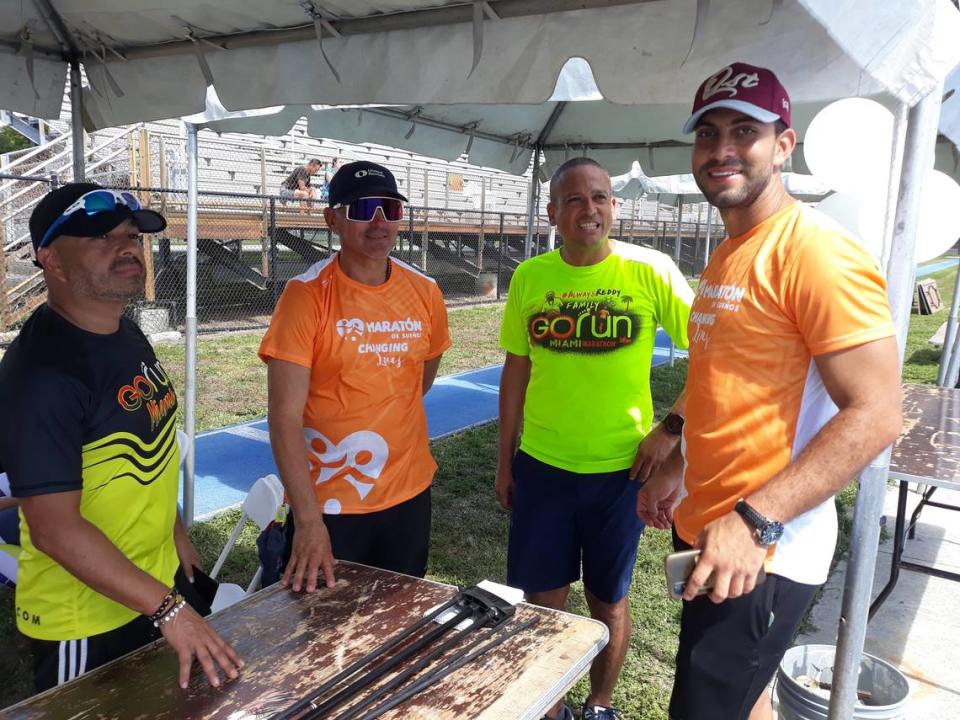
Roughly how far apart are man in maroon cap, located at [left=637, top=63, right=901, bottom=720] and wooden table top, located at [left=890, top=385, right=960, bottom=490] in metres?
1.45

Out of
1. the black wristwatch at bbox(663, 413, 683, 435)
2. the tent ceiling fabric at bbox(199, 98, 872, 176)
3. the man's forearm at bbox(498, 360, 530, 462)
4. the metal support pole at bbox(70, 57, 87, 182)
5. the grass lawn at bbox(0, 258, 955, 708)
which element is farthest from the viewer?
the tent ceiling fabric at bbox(199, 98, 872, 176)

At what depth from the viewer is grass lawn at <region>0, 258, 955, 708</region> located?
300cm

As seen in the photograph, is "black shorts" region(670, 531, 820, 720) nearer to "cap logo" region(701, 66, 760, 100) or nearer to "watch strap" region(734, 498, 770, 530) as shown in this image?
"watch strap" region(734, 498, 770, 530)

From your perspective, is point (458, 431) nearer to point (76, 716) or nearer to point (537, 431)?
point (537, 431)

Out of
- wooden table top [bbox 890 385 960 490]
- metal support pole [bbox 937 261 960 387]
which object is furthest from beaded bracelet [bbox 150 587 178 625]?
metal support pole [bbox 937 261 960 387]

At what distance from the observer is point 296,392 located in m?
2.11

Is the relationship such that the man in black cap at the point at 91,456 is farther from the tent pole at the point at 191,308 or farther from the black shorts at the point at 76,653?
the tent pole at the point at 191,308

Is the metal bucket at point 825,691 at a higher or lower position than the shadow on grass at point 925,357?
lower

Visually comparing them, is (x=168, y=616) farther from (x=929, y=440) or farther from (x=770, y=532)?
(x=929, y=440)

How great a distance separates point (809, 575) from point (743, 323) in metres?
0.62

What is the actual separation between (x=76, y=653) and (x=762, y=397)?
1.85 m

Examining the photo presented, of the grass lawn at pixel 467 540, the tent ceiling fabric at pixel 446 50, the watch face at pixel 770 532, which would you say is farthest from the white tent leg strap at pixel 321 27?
the grass lawn at pixel 467 540

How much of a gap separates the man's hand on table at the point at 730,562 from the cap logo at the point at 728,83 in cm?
100

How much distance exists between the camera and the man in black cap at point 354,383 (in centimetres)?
211
